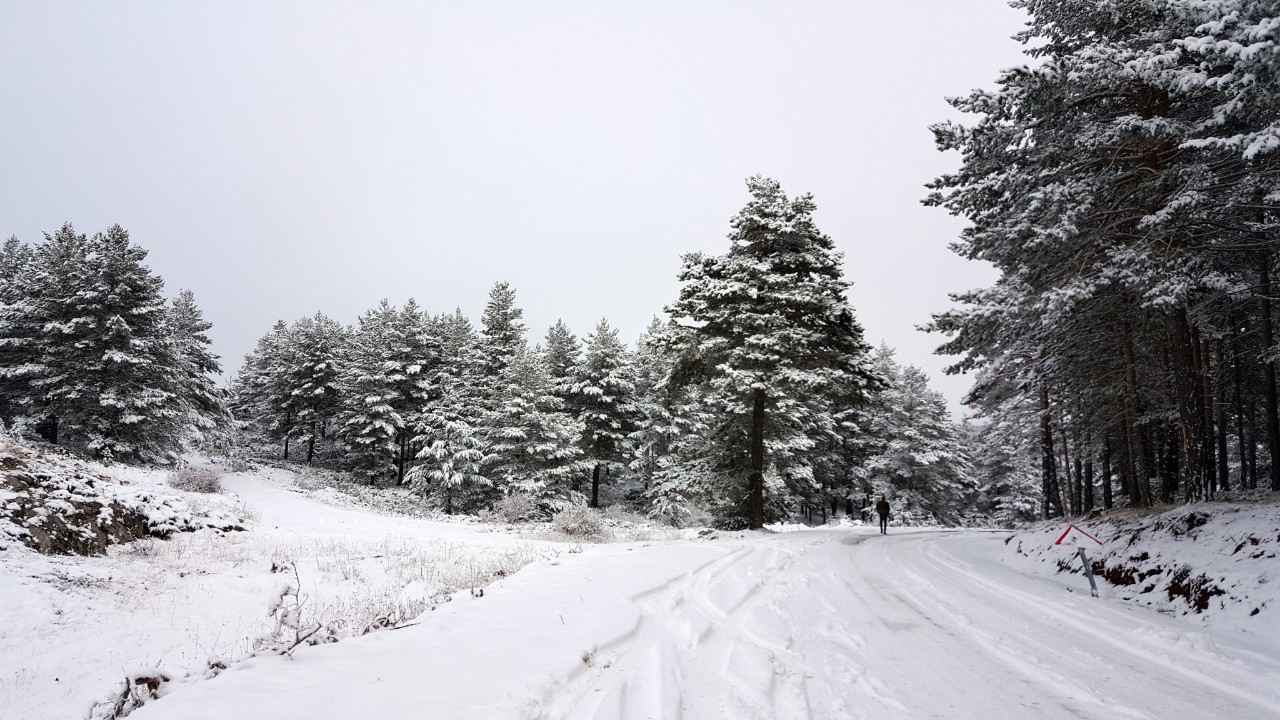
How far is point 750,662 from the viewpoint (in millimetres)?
4961

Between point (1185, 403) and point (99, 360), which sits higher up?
point (99, 360)

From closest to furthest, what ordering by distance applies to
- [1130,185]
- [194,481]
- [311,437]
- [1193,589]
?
[1193,589], [1130,185], [194,481], [311,437]

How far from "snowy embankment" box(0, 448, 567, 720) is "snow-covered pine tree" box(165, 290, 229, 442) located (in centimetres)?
1664

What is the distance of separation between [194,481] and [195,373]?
11.0 m

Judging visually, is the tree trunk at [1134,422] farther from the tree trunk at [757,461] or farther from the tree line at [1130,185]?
the tree trunk at [757,461]

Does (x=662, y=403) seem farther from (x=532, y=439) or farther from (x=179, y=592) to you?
(x=179, y=592)

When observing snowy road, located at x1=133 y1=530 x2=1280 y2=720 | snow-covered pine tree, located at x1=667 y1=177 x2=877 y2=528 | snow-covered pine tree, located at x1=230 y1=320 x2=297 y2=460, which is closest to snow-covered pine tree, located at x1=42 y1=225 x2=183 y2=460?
snow-covered pine tree, located at x1=230 y1=320 x2=297 y2=460

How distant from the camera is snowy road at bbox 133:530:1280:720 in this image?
140 inches

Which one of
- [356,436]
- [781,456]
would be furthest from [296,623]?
[356,436]

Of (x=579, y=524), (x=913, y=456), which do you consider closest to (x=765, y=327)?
(x=579, y=524)

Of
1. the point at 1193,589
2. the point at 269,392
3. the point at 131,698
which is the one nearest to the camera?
the point at 131,698

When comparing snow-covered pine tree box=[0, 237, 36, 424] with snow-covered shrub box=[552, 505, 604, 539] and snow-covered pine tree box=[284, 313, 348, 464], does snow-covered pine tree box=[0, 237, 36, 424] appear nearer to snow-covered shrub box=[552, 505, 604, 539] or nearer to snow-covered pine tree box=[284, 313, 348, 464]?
snow-covered pine tree box=[284, 313, 348, 464]

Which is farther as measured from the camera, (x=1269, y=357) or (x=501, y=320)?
(x=501, y=320)

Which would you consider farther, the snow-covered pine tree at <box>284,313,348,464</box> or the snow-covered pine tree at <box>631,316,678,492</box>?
the snow-covered pine tree at <box>284,313,348,464</box>
